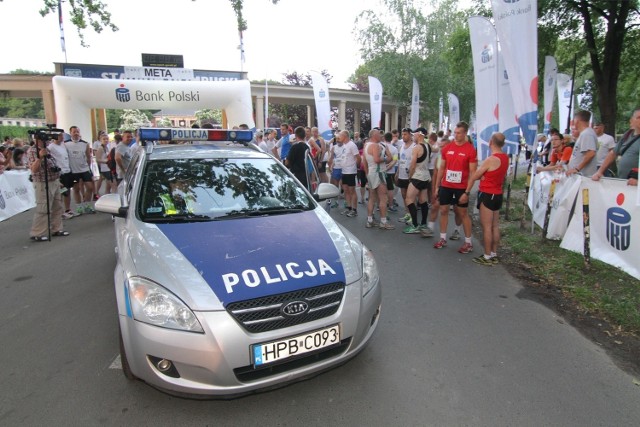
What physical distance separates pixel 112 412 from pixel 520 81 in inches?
→ 298

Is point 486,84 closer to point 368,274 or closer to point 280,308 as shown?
point 368,274

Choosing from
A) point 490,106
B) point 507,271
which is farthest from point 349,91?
point 507,271

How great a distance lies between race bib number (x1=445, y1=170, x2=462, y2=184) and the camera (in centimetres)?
606

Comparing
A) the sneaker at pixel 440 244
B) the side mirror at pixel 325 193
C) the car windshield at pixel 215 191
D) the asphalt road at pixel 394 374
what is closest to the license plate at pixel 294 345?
the asphalt road at pixel 394 374

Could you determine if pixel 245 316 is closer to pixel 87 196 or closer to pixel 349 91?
pixel 87 196

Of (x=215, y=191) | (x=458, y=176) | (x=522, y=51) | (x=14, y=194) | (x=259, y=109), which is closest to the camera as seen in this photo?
(x=215, y=191)

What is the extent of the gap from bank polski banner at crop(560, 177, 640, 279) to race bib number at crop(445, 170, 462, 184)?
1.74 metres

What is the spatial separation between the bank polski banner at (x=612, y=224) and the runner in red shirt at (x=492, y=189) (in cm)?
125

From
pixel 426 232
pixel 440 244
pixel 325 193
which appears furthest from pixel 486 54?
pixel 325 193

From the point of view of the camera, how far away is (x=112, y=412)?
2.55 m

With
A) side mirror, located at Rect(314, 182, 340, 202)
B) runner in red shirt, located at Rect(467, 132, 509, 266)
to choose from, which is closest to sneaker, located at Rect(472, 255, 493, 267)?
runner in red shirt, located at Rect(467, 132, 509, 266)

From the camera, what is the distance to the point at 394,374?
2969 millimetres

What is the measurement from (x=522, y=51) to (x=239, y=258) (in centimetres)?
670

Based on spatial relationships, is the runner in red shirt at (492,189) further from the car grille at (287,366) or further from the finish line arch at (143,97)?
the finish line arch at (143,97)
